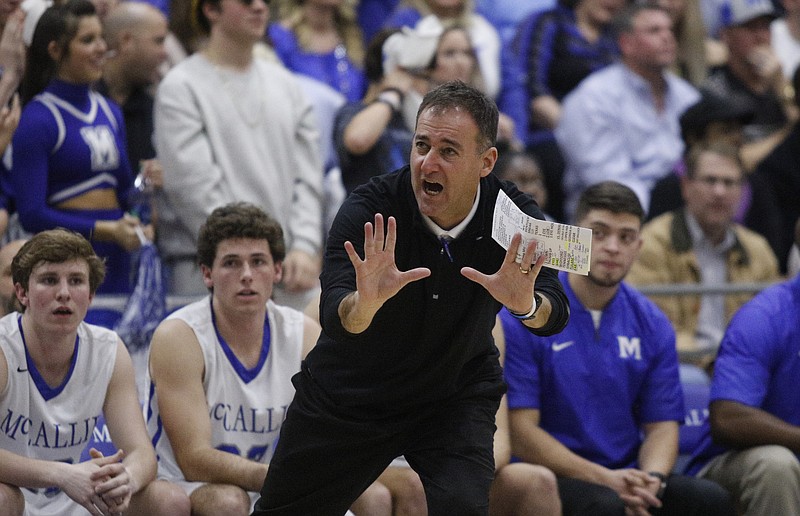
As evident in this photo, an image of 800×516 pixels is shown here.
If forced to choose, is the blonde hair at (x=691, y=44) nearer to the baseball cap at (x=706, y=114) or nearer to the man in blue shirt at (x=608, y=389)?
the baseball cap at (x=706, y=114)

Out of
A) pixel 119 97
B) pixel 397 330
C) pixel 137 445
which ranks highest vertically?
pixel 119 97

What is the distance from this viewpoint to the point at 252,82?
22.1 feet

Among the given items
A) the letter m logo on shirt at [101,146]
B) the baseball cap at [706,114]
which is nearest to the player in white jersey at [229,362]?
the letter m logo on shirt at [101,146]

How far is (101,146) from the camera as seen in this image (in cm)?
608

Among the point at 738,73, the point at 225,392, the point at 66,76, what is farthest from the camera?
the point at 738,73

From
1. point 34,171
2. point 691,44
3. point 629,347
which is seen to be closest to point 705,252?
point 629,347

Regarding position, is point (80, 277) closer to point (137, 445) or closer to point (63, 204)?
point (137, 445)

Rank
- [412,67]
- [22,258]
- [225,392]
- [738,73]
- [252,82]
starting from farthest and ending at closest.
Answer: [738,73] → [412,67] → [252,82] → [225,392] → [22,258]

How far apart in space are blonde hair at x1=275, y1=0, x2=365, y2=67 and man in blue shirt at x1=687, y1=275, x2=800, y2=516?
11.4 feet

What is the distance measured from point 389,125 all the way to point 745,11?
11.3 ft

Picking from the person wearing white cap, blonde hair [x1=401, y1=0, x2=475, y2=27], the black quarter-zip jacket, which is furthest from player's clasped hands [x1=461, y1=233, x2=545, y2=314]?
the person wearing white cap

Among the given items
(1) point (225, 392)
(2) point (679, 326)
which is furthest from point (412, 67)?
(1) point (225, 392)

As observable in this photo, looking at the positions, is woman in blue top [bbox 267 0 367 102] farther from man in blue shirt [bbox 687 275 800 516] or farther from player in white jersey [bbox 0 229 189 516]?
player in white jersey [bbox 0 229 189 516]

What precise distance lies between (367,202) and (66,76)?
7.91 feet
